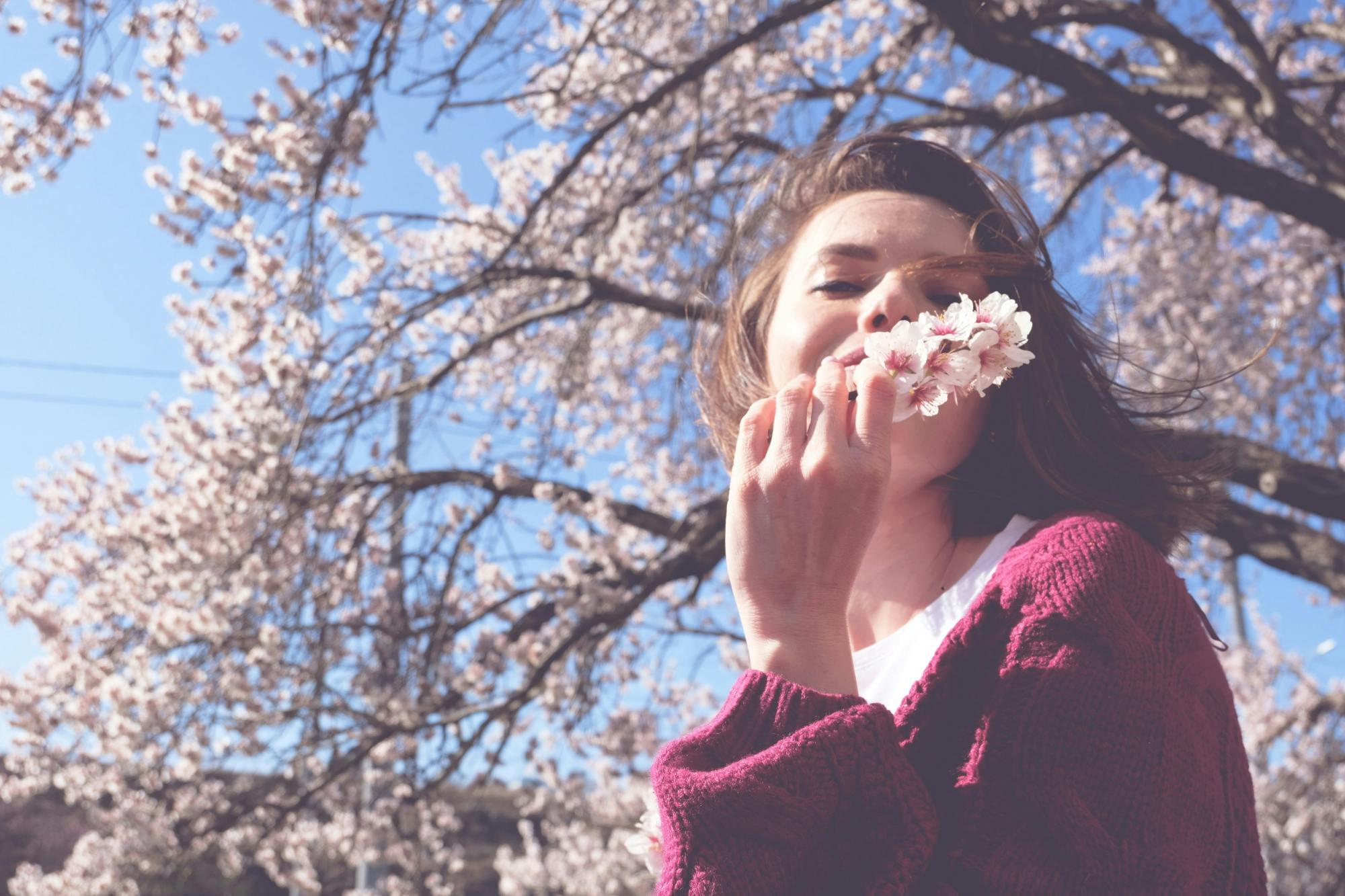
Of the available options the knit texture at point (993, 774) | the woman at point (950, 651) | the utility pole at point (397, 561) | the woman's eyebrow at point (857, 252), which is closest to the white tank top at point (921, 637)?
the woman at point (950, 651)

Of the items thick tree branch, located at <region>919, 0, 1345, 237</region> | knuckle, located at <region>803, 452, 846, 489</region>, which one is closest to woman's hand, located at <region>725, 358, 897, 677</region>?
knuckle, located at <region>803, 452, 846, 489</region>

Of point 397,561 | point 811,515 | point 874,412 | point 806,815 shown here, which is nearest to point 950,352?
point 874,412

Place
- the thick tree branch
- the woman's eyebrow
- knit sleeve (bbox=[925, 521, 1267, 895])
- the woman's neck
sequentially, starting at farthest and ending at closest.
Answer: the thick tree branch → the woman's eyebrow → the woman's neck → knit sleeve (bbox=[925, 521, 1267, 895])

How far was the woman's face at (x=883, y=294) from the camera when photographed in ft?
3.87

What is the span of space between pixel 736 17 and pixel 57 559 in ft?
19.7

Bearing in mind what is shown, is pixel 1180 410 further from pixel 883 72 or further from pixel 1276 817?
pixel 1276 817

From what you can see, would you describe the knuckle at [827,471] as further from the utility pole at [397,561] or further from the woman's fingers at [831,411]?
the utility pole at [397,561]

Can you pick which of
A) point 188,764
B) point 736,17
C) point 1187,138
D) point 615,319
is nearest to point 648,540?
point 615,319

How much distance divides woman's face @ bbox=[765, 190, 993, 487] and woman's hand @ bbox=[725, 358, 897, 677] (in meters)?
0.17

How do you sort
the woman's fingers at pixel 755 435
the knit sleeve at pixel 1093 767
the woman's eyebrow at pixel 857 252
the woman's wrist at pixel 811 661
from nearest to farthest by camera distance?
the knit sleeve at pixel 1093 767
the woman's wrist at pixel 811 661
the woman's fingers at pixel 755 435
the woman's eyebrow at pixel 857 252

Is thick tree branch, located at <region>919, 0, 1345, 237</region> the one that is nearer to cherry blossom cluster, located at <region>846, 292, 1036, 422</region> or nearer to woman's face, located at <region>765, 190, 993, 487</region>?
woman's face, located at <region>765, 190, 993, 487</region>

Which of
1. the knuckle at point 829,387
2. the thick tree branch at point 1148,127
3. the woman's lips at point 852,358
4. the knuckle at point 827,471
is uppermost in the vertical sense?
the thick tree branch at point 1148,127

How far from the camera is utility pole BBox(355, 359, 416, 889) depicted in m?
4.94

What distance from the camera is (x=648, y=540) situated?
6.73 metres
